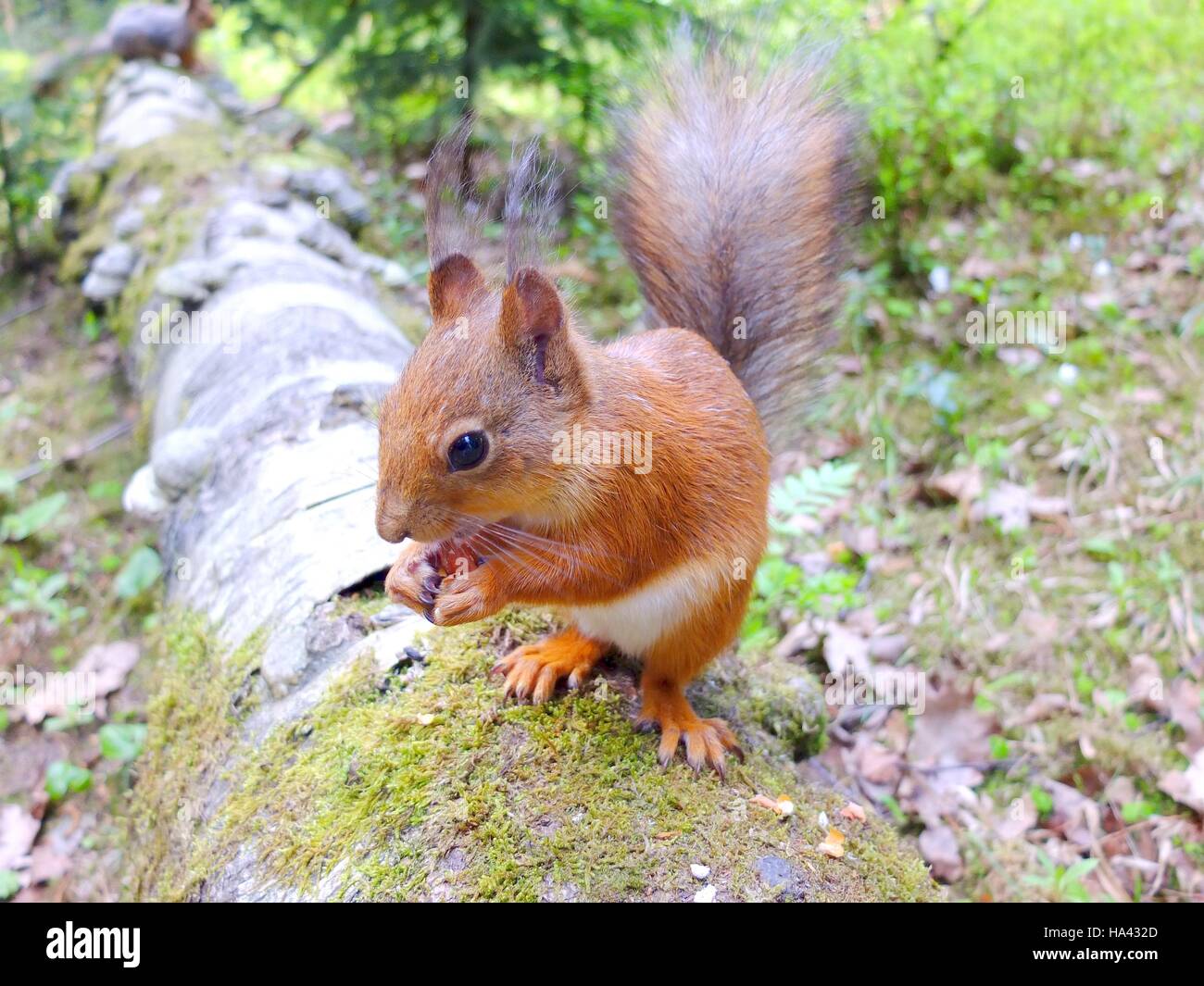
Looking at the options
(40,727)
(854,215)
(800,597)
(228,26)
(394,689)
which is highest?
(228,26)

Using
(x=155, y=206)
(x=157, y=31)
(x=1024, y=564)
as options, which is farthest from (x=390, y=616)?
(x=157, y=31)

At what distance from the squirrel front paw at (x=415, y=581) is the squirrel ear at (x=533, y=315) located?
1.29 ft

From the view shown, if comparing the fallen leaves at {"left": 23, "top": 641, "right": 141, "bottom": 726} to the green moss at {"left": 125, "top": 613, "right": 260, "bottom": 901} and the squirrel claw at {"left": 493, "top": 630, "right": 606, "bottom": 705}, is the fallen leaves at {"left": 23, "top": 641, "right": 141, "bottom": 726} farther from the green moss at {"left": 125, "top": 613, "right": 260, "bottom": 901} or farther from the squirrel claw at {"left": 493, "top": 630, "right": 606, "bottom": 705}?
the squirrel claw at {"left": 493, "top": 630, "right": 606, "bottom": 705}

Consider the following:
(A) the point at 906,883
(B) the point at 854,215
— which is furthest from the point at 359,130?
(A) the point at 906,883

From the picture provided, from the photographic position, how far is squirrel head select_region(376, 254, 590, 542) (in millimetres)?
1542

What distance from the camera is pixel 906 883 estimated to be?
1.65m

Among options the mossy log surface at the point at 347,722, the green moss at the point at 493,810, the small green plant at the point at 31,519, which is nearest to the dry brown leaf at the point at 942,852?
the mossy log surface at the point at 347,722

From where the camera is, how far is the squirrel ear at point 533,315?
5.13 ft

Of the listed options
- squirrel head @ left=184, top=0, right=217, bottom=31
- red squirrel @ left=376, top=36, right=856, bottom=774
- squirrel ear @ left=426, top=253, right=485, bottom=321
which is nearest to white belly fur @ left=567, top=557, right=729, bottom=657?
red squirrel @ left=376, top=36, right=856, bottom=774

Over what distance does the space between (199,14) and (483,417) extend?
5468mm

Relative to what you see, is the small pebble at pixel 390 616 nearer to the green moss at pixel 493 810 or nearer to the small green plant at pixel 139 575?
the green moss at pixel 493 810

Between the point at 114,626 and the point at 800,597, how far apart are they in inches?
93.3

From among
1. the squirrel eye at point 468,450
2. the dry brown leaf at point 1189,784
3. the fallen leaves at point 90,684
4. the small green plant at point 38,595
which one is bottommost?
the dry brown leaf at point 1189,784

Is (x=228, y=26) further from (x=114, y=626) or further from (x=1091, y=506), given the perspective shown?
(x=1091, y=506)
